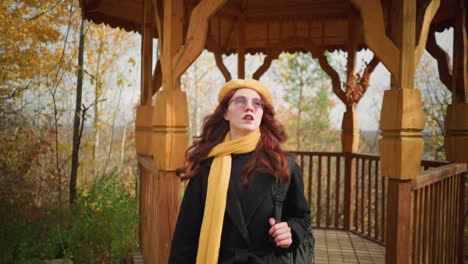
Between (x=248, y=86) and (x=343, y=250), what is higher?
(x=248, y=86)

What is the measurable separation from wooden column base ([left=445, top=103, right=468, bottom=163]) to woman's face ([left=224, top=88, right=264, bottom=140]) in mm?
3284

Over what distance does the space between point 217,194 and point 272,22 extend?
17.6 ft

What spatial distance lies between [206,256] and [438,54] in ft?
16.1

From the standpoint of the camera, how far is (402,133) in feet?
9.46

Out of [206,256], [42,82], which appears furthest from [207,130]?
[42,82]

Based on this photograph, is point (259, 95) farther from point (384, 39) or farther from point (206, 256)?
point (384, 39)

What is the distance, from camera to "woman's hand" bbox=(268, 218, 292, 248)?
5.92 feet

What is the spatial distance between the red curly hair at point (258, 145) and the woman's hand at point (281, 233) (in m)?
0.23

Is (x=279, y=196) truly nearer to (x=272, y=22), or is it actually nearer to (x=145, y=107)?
(x=145, y=107)

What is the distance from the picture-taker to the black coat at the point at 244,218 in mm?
1861

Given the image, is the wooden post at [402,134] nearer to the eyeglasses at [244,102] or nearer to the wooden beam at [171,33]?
the eyeglasses at [244,102]

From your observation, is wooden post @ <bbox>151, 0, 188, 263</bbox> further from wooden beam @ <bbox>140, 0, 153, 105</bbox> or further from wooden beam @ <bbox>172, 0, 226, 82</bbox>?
wooden beam @ <bbox>140, 0, 153, 105</bbox>

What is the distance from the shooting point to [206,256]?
1.88 meters

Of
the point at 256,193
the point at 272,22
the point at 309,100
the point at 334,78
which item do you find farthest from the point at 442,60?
the point at 309,100
